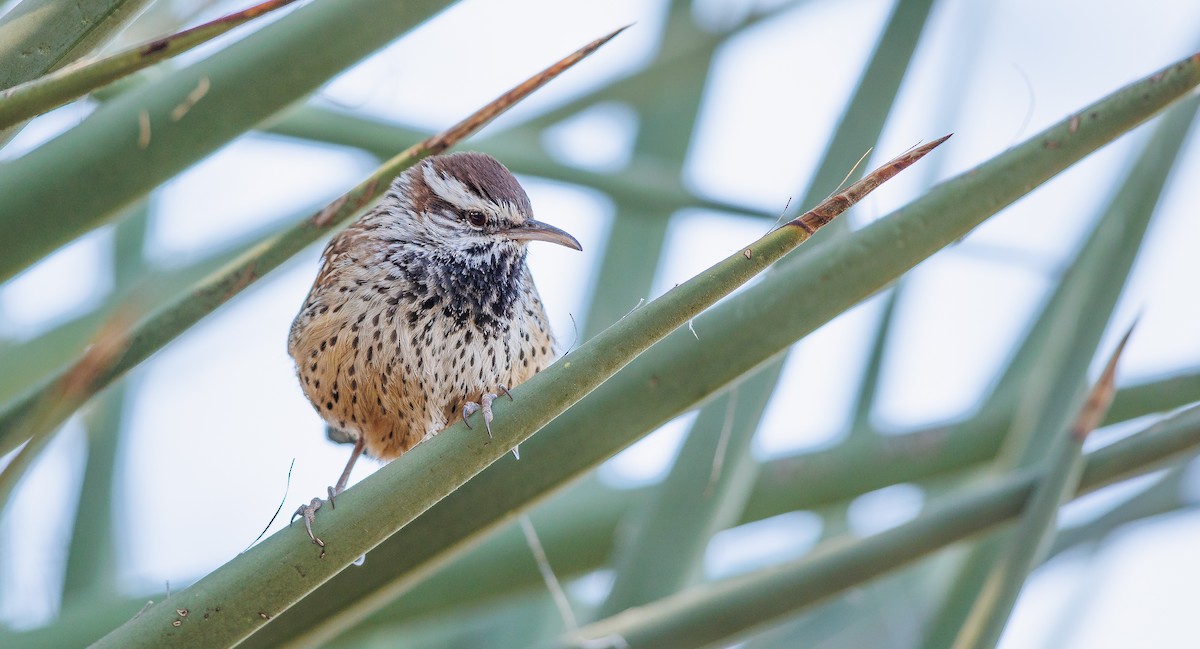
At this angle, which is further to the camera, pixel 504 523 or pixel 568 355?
pixel 504 523

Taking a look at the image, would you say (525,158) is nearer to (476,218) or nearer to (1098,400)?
(476,218)

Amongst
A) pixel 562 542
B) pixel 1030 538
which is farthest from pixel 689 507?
pixel 562 542

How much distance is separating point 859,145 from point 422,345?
65 cm

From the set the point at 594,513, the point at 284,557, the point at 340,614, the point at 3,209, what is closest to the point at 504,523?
the point at 340,614

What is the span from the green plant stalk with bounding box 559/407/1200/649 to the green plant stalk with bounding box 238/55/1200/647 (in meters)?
0.17

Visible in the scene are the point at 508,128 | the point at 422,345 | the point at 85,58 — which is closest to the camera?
the point at 85,58

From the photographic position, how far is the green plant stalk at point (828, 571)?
118 centimetres

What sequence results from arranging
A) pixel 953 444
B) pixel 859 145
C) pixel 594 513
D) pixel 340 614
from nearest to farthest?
pixel 340 614
pixel 859 145
pixel 594 513
pixel 953 444

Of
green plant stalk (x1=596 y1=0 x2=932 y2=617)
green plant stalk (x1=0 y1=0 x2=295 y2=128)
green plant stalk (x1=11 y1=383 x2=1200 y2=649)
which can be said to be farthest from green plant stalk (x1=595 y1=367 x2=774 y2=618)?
green plant stalk (x1=0 y1=0 x2=295 y2=128)

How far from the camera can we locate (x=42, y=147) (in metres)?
1.10

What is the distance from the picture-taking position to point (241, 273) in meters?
1.20

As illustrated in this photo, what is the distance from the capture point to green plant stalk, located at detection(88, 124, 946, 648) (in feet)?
2.76

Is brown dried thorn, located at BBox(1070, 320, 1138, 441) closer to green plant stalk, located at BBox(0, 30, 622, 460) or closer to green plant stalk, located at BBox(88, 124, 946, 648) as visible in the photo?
green plant stalk, located at BBox(88, 124, 946, 648)

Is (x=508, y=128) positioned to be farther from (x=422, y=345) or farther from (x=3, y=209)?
(x=3, y=209)
